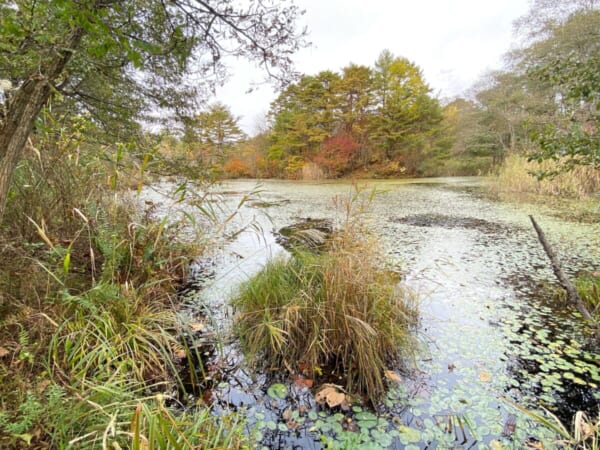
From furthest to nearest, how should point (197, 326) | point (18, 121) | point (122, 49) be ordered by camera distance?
point (197, 326) → point (122, 49) → point (18, 121)

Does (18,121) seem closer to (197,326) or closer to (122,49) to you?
(122,49)

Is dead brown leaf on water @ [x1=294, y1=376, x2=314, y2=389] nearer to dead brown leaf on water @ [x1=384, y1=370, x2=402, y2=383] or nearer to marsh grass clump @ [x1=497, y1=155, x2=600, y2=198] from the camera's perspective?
dead brown leaf on water @ [x1=384, y1=370, x2=402, y2=383]

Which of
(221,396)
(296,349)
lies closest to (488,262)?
(296,349)

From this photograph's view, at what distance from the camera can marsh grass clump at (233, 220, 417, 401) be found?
1458 millimetres

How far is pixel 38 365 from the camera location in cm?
116

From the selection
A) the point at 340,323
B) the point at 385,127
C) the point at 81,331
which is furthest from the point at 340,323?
the point at 385,127

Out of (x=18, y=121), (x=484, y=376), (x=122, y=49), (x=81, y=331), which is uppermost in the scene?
(x=122, y=49)

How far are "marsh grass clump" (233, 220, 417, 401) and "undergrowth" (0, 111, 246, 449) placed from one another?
402 mm

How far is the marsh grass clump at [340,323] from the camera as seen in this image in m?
1.46

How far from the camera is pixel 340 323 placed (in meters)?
1.56

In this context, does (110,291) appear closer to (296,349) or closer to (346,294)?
(296,349)

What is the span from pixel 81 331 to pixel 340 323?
120cm

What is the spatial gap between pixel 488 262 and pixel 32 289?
3.60m

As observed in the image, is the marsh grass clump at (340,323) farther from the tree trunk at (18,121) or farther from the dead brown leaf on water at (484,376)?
the tree trunk at (18,121)
